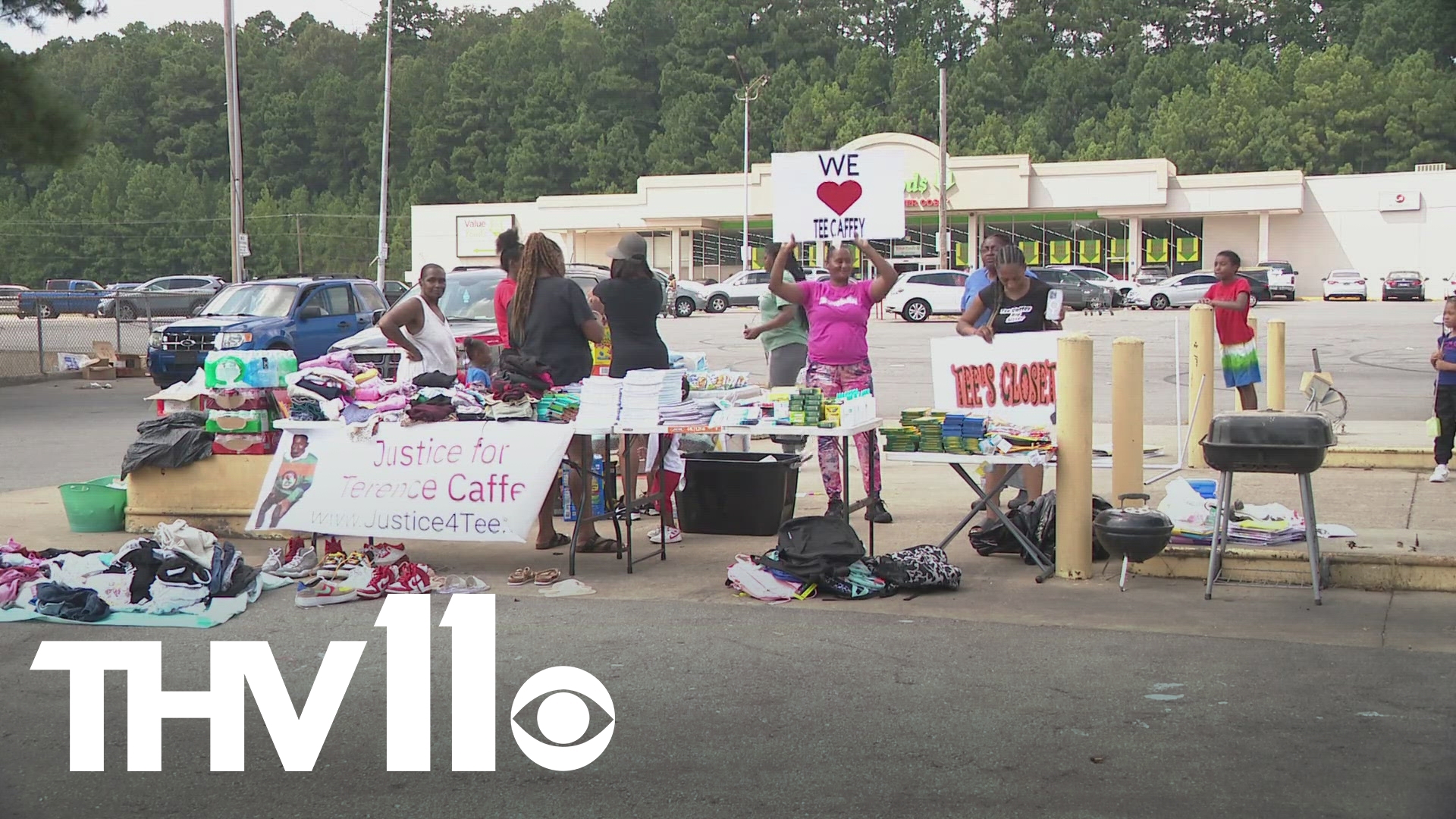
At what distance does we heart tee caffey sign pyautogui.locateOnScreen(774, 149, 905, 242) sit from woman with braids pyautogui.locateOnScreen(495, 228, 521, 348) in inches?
75.2

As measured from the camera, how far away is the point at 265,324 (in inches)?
824

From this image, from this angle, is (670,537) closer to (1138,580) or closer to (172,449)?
(1138,580)

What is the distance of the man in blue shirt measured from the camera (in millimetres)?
9406

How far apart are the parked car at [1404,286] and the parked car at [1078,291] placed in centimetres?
1431

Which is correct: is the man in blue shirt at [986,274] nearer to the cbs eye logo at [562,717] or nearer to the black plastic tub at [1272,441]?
the black plastic tub at [1272,441]

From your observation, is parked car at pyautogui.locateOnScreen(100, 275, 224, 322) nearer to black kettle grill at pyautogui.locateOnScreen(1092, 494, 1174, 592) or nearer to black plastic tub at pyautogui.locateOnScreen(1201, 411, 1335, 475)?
black kettle grill at pyautogui.locateOnScreen(1092, 494, 1174, 592)

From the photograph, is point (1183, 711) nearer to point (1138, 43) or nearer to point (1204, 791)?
point (1204, 791)

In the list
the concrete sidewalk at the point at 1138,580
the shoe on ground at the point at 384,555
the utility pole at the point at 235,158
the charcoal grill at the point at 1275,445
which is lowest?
the concrete sidewalk at the point at 1138,580

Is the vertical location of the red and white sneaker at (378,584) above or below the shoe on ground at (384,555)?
below

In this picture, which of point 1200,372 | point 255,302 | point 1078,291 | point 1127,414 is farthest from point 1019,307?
point 1078,291

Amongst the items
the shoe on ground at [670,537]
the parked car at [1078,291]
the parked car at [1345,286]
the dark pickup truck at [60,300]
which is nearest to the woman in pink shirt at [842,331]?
the shoe on ground at [670,537]

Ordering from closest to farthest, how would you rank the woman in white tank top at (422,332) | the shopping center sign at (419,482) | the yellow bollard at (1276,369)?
1. the shopping center sign at (419,482)
2. the woman in white tank top at (422,332)
3. the yellow bollard at (1276,369)

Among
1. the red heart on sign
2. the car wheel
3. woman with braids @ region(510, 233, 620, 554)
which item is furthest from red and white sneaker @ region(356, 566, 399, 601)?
the car wheel

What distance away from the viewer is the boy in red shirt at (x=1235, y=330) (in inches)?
482
